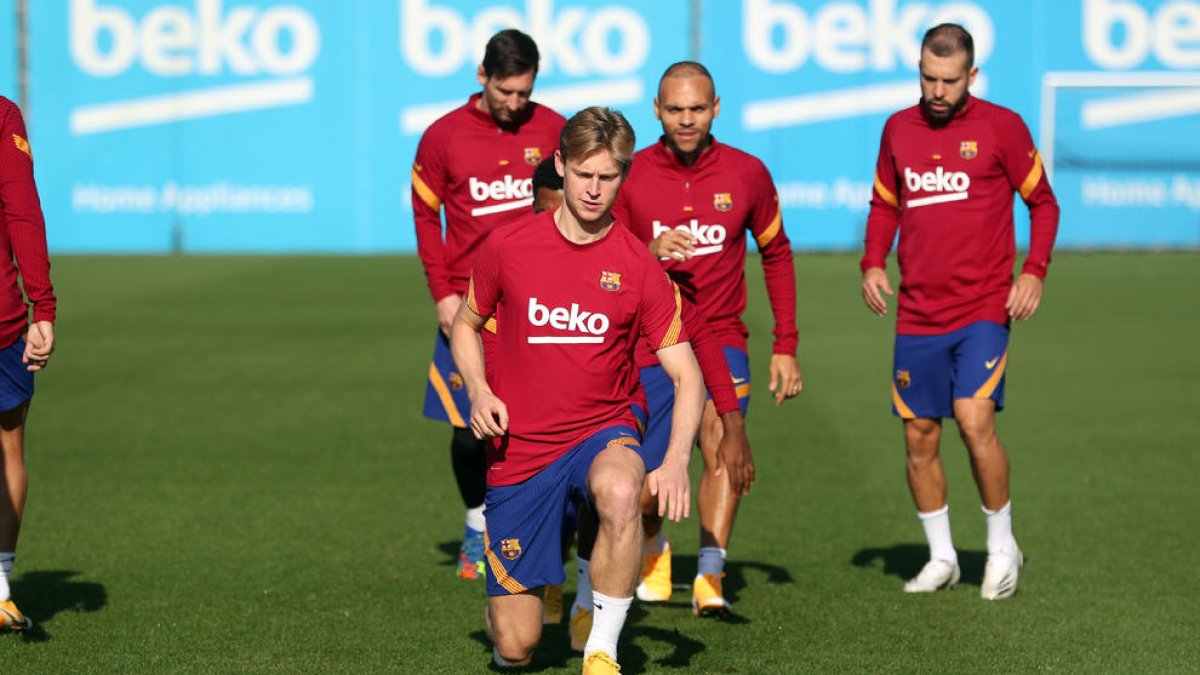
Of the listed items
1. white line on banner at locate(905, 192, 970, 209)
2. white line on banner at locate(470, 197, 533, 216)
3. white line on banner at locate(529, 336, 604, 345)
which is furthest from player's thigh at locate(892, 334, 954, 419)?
white line on banner at locate(529, 336, 604, 345)

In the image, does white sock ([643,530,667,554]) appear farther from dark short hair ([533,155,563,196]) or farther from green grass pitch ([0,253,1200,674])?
dark short hair ([533,155,563,196])

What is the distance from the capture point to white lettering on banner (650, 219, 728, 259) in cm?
710

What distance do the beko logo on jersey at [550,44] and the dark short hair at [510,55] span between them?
19.3 m

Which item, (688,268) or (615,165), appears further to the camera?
(688,268)

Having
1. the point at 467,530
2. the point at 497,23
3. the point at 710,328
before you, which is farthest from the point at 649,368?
the point at 497,23

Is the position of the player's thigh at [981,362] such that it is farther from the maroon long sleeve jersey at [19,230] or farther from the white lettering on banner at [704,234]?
the maroon long sleeve jersey at [19,230]

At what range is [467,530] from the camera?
7730mm

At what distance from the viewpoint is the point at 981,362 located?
288 inches

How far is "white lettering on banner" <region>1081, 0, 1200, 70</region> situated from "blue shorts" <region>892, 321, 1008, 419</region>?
21.3m

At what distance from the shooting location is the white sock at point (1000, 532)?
7.21 m

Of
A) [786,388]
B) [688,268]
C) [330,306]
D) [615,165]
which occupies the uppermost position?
[615,165]

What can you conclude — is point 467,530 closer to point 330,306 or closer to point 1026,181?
point 1026,181

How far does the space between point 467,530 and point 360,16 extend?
2064 centimetres

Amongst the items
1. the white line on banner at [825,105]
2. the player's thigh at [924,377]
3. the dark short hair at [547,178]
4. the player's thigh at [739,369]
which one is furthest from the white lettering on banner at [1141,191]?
the dark short hair at [547,178]
